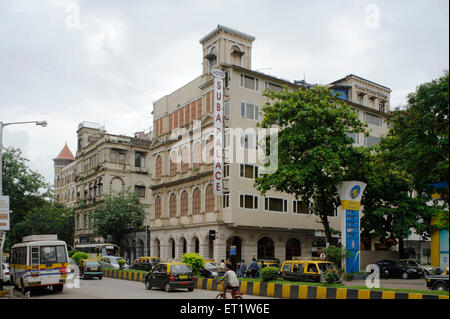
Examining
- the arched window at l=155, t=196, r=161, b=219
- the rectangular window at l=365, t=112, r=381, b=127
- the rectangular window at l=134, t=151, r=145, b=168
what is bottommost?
the arched window at l=155, t=196, r=161, b=219

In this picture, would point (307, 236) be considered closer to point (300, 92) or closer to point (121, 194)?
point (300, 92)

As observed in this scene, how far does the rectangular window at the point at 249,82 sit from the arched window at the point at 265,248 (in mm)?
13757

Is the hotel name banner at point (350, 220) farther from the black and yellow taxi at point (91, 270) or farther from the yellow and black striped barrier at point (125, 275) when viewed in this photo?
the black and yellow taxi at point (91, 270)

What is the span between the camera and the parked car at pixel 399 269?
118 feet

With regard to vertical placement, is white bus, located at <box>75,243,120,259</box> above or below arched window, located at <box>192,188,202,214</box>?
below

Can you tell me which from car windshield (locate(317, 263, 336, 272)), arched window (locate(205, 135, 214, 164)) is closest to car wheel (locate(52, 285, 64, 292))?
car windshield (locate(317, 263, 336, 272))

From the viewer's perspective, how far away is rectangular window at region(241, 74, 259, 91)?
4572cm

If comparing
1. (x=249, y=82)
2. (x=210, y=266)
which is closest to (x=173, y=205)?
(x=249, y=82)

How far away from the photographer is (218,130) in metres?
42.8

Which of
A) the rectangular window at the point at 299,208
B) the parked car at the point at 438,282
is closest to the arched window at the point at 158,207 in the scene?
the rectangular window at the point at 299,208

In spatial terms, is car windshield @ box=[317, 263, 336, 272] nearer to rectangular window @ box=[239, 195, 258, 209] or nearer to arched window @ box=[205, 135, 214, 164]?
rectangular window @ box=[239, 195, 258, 209]

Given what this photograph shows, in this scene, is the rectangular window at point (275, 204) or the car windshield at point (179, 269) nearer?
the car windshield at point (179, 269)

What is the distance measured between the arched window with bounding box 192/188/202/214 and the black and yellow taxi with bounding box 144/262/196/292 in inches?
869
